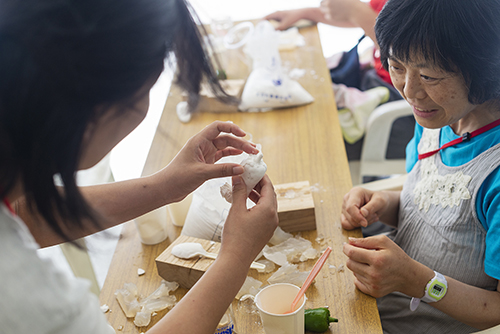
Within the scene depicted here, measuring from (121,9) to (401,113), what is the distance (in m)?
1.80

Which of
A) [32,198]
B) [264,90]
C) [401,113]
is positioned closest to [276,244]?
[32,198]

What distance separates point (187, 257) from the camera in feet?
3.49

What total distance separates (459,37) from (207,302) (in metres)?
0.79

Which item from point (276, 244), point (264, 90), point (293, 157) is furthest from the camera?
point (264, 90)

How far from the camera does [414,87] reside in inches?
40.9

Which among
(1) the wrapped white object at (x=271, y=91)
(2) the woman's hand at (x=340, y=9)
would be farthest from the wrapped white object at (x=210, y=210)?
(2) the woman's hand at (x=340, y=9)

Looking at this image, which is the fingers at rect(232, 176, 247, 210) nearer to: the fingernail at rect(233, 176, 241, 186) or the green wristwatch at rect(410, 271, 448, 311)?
the fingernail at rect(233, 176, 241, 186)

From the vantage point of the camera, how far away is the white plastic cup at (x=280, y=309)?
81 cm

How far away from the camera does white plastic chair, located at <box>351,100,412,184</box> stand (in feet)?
6.92

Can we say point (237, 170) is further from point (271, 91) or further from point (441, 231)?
point (271, 91)

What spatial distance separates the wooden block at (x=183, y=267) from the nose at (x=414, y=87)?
0.65m

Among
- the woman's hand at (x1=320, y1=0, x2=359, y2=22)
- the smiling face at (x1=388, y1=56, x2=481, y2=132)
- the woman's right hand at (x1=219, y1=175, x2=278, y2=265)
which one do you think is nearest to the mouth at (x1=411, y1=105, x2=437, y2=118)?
the smiling face at (x1=388, y1=56, x2=481, y2=132)

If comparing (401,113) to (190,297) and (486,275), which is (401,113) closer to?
(486,275)

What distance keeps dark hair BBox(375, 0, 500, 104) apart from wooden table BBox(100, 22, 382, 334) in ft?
1.69
